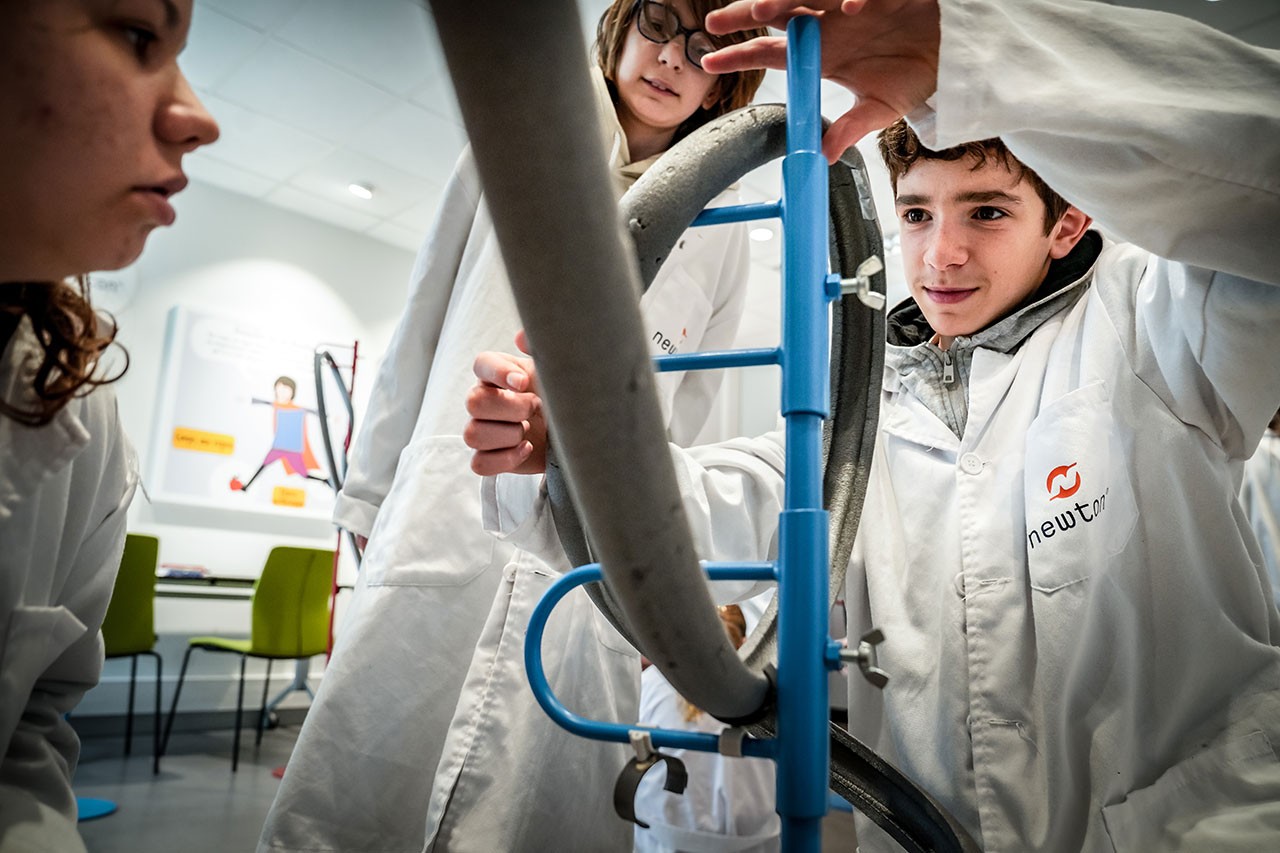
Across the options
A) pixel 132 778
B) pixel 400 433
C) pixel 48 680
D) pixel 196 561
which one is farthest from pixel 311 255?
pixel 48 680

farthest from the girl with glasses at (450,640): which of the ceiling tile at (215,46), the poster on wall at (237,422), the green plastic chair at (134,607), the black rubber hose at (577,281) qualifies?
the poster on wall at (237,422)

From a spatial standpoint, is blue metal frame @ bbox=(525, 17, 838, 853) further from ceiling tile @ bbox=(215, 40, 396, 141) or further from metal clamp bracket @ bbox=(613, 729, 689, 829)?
ceiling tile @ bbox=(215, 40, 396, 141)

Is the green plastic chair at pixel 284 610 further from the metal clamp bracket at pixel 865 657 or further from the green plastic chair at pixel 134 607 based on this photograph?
the metal clamp bracket at pixel 865 657

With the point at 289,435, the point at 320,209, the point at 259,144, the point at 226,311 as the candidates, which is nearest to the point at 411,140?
the point at 259,144

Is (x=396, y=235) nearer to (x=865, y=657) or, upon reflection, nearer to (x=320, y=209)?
(x=320, y=209)

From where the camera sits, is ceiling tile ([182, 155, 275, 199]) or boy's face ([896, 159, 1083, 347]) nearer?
boy's face ([896, 159, 1083, 347])

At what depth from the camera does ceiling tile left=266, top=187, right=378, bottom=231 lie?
5691 millimetres

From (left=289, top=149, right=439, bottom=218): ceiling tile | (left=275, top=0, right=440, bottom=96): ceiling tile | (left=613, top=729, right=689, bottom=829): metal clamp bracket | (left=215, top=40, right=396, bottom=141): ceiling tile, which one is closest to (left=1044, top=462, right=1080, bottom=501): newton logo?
(left=613, top=729, right=689, bottom=829): metal clamp bracket

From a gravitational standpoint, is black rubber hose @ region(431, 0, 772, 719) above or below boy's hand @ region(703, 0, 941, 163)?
below

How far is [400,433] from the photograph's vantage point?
123 cm

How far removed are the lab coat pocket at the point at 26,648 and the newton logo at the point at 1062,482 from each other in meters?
1.07

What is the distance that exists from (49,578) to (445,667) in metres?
0.46

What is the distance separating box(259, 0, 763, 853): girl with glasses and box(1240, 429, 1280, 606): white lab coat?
7.13 ft

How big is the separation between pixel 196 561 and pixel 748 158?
5734mm
